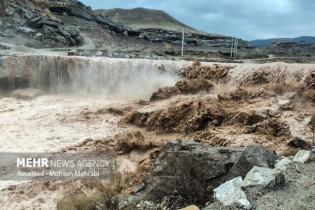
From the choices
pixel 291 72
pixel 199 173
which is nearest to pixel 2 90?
pixel 291 72

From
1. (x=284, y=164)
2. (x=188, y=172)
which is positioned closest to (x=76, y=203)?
(x=188, y=172)

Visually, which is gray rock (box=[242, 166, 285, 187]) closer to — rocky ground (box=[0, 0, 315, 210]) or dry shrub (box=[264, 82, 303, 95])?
rocky ground (box=[0, 0, 315, 210])

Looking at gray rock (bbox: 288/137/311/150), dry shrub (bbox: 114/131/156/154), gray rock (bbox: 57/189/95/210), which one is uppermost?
gray rock (bbox: 288/137/311/150)

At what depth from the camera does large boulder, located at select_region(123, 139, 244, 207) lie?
20.3 feet

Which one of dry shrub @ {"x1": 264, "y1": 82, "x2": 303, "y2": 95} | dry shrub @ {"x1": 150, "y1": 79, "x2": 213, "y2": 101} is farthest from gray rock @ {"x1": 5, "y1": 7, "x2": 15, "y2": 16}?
dry shrub @ {"x1": 264, "y1": 82, "x2": 303, "y2": 95}

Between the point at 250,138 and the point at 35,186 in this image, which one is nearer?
the point at 35,186

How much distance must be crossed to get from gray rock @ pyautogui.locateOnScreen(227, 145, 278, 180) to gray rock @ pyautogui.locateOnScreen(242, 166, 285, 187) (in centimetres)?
38

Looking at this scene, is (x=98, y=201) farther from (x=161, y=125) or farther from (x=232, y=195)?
(x=161, y=125)

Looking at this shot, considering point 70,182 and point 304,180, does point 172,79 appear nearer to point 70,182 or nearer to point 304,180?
point 70,182

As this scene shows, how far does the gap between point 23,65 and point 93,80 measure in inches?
119

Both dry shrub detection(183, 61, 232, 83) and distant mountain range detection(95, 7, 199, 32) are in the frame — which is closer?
dry shrub detection(183, 61, 232, 83)

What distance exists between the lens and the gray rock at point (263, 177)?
552cm

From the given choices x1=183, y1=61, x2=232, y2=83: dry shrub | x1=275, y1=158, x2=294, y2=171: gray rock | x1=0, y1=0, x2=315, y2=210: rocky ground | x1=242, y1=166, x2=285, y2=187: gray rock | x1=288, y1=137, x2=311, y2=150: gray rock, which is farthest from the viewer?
x1=183, y1=61, x2=232, y2=83: dry shrub

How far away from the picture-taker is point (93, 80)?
18.8m
